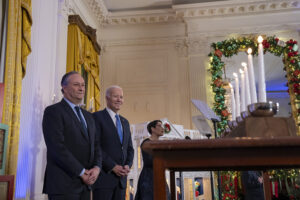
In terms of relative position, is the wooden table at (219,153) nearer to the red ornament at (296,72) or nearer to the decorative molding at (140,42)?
the red ornament at (296,72)

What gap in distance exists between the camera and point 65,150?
69.6 inches

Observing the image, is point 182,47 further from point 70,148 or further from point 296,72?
point 70,148

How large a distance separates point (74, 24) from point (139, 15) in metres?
2.36

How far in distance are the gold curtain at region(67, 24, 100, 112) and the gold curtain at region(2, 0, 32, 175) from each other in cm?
157

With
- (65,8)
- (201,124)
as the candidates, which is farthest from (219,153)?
(65,8)

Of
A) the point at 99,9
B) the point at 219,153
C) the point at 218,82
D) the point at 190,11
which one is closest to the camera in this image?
the point at 219,153

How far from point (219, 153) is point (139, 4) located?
675 cm

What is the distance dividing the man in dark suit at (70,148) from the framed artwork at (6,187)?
2.72 feet

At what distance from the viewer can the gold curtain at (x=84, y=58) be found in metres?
5.22

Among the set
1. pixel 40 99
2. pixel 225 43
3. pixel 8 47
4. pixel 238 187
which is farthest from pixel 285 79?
pixel 8 47

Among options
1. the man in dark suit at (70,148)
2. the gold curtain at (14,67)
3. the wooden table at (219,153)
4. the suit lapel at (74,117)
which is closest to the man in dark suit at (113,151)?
the man in dark suit at (70,148)

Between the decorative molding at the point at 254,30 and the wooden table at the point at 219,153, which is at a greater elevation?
the decorative molding at the point at 254,30

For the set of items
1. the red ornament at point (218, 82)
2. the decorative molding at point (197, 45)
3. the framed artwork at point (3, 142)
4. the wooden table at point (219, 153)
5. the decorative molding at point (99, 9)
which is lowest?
the wooden table at point (219, 153)

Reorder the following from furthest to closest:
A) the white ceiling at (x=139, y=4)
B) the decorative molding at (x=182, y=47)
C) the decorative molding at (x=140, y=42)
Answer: the decorative molding at (x=140, y=42), the decorative molding at (x=182, y=47), the white ceiling at (x=139, y=4)
